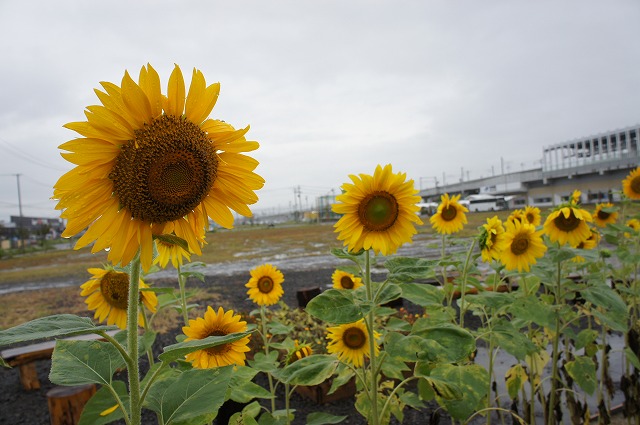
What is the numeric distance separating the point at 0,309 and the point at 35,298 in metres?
1.14

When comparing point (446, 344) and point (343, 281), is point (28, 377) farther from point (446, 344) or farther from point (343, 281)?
point (446, 344)

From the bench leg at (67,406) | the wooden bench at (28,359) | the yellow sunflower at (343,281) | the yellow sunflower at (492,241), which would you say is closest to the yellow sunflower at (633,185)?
the yellow sunflower at (492,241)

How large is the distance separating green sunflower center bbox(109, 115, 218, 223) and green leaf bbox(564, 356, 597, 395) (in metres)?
2.09

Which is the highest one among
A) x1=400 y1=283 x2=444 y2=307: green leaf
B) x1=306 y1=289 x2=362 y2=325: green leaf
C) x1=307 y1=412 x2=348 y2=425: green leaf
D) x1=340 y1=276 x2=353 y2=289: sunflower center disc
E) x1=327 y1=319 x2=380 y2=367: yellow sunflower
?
x1=306 y1=289 x2=362 y2=325: green leaf

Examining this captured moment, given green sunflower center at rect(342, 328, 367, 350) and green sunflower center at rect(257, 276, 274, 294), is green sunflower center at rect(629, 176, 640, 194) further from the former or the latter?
green sunflower center at rect(257, 276, 274, 294)

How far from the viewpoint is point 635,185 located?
3.55 m

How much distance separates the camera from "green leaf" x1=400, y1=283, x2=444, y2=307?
1.79 meters

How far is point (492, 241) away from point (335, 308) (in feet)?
4.47

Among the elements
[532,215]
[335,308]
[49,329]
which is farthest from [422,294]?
[532,215]

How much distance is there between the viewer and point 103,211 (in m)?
0.83

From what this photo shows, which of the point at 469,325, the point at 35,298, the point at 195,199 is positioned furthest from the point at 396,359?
the point at 35,298

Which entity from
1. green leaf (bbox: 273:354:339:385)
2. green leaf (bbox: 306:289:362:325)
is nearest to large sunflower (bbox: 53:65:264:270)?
green leaf (bbox: 306:289:362:325)

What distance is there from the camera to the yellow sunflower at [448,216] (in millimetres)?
3340

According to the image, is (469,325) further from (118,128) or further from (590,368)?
(118,128)
